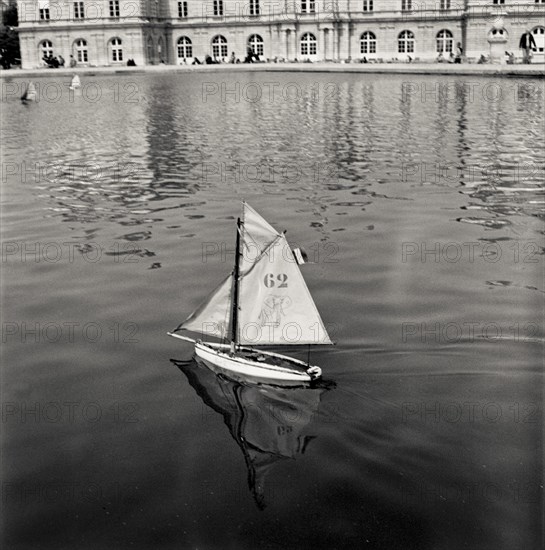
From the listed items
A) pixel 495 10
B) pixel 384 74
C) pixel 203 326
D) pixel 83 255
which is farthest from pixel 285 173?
→ pixel 495 10

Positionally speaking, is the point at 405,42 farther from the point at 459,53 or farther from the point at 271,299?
the point at 271,299

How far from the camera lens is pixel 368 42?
95.1 m

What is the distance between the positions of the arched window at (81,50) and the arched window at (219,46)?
47.8 ft

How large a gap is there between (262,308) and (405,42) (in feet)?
283

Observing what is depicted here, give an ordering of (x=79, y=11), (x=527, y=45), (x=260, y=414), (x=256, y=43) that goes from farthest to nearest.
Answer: (x=256, y=43) → (x=79, y=11) → (x=527, y=45) → (x=260, y=414)

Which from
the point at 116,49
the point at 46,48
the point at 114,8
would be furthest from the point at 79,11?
the point at 116,49

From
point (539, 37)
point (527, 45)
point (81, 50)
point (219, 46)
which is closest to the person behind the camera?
point (527, 45)

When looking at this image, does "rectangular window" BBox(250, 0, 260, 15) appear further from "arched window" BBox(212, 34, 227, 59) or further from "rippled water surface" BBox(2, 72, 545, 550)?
"rippled water surface" BBox(2, 72, 545, 550)

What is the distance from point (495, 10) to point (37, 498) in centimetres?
8492

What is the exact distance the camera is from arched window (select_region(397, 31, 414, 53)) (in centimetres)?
9381

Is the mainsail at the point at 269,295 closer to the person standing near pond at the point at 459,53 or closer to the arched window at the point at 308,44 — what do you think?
the person standing near pond at the point at 459,53

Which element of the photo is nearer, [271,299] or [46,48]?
[271,299]

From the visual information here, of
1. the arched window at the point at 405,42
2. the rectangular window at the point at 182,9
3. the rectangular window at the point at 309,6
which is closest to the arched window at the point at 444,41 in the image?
the arched window at the point at 405,42

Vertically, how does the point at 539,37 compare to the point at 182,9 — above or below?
below
